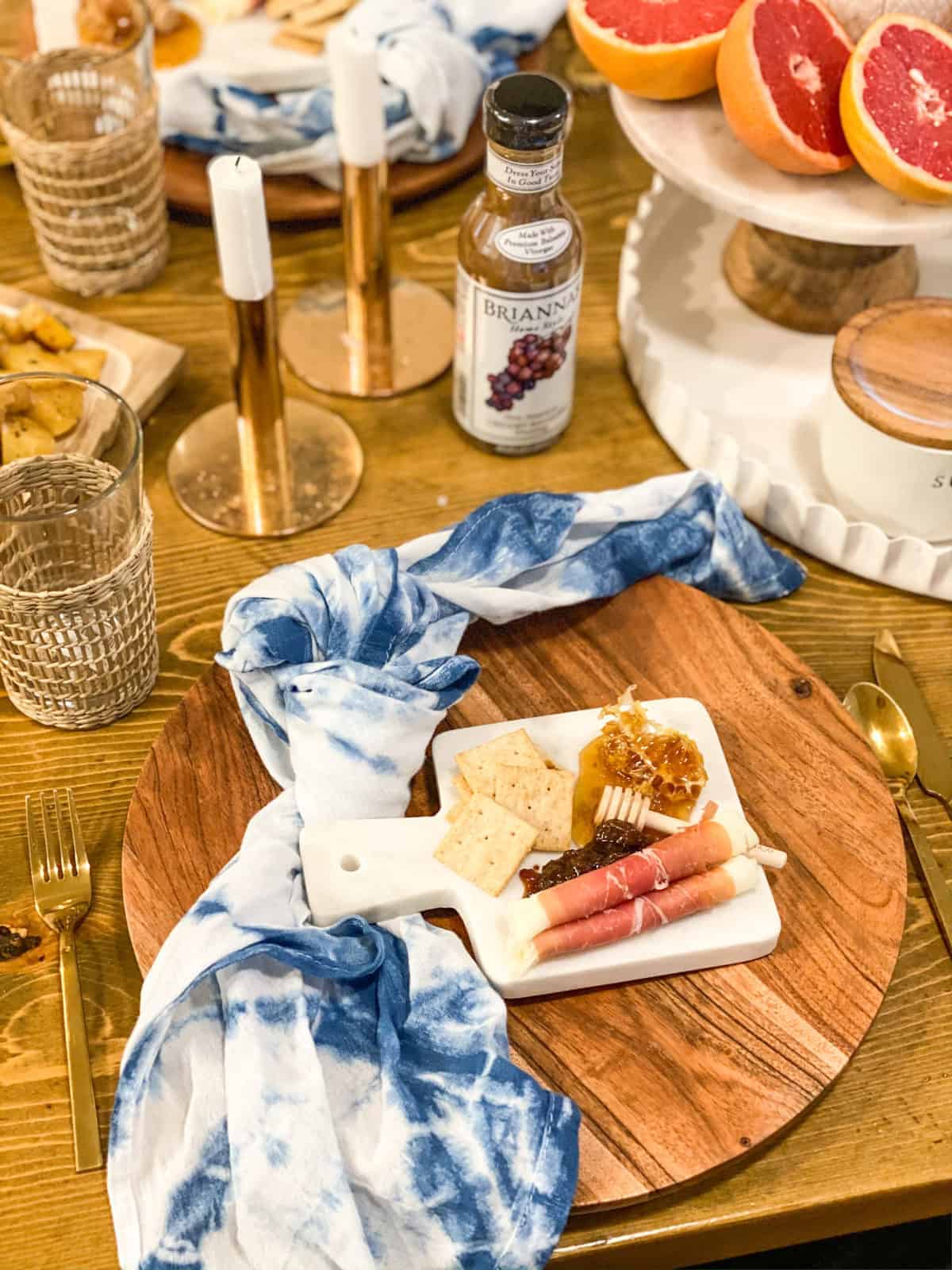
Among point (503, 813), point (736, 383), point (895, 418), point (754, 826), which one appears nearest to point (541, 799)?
point (503, 813)

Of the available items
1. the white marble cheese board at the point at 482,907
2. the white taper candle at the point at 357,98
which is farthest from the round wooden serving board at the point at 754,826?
the white taper candle at the point at 357,98

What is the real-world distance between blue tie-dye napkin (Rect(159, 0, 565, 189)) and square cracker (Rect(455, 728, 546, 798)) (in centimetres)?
66

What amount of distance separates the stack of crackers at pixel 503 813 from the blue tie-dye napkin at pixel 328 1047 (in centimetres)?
4

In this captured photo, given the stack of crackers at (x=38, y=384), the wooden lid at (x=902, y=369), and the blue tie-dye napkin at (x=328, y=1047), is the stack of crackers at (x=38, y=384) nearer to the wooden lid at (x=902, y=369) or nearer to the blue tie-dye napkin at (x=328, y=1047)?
the blue tie-dye napkin at (x=328, y=1047)

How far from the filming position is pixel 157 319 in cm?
130

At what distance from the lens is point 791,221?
1.06 metres

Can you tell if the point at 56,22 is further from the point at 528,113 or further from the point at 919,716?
the point at 919,716

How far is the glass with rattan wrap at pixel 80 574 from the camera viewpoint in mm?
934

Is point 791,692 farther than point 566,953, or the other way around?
point 791,692

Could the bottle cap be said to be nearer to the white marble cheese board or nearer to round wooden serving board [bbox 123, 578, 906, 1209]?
round wooden serving board [bbox 123, 578, 906, 1209]

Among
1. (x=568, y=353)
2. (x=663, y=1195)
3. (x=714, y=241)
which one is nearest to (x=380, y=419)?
(x=568, y=353)

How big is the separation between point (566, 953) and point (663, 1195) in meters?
0.14

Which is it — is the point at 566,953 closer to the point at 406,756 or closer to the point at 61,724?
the point at 406,756

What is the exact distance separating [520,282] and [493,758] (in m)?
0.37
